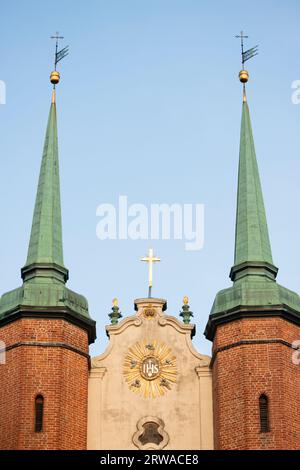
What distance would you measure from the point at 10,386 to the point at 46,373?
0.91 m

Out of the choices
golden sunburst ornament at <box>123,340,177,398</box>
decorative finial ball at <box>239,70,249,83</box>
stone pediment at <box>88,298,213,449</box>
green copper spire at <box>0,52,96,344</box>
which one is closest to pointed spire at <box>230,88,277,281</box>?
decorative finial ball at <box>239,70,249,83</box>

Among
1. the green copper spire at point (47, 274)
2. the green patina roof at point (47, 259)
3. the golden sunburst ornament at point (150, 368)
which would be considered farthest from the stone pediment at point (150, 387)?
the green patina roof at point (47, 259)

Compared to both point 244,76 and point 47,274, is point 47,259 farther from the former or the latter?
point 244,76

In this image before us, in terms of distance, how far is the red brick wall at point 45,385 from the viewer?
33188 mm

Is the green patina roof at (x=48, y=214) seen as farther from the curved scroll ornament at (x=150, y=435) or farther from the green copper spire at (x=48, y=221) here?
the curved scroll ornament at (x=150, y=435)

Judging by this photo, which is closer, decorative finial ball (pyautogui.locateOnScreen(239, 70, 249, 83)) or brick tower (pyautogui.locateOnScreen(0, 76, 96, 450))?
brick tower (pyautogui.locateOnScreen(0, 76, 96, 450))

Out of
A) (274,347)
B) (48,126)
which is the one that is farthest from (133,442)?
(48,126)

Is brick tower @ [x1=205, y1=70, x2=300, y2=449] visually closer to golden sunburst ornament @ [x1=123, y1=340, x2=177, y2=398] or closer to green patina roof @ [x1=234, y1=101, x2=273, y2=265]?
green patina roof @ [x1=234, y1=101, x2=273, y2=265]

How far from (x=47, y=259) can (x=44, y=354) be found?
2731 mm

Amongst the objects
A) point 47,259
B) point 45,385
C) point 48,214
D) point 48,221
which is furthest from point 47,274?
point 45,385

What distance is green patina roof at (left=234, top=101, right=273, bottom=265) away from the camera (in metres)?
35.9

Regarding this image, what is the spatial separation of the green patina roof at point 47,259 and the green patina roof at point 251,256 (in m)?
3.77

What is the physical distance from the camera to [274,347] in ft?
112
